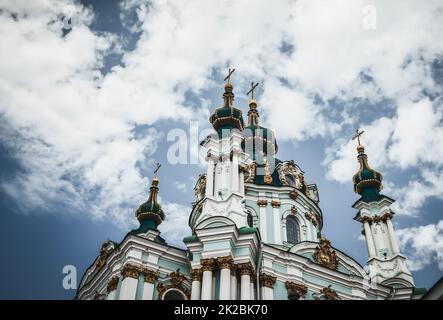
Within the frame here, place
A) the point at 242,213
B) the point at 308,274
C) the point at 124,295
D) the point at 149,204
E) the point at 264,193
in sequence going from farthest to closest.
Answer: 1. the point at 149,204
2. the point at 264,193
3. the point at 308,274
4. the point at 242,213
5. the point at 124,295

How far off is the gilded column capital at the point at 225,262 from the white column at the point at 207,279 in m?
0.28

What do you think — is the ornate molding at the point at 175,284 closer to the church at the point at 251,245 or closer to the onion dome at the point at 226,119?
the church at the point at 251,245

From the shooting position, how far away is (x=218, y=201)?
17.6 meters

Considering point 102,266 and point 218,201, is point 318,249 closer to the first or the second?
point 218,201

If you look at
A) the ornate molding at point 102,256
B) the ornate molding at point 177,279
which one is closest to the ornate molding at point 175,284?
the ornate molding at point 177,279

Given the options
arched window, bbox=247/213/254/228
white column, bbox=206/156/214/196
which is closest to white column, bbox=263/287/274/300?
white column, bbox=206/156/214/196

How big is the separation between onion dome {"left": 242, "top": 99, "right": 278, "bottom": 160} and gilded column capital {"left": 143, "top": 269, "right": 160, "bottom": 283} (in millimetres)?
10881

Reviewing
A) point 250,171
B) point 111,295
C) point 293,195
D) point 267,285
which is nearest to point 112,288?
point 111,295

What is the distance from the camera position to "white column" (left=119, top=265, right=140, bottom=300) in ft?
51.2

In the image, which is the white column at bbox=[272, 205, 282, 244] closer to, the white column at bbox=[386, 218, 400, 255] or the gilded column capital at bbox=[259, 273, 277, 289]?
the gilded column capital at bbox=[259, 273, 277, 289]

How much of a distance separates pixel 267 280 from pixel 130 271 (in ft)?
15.4

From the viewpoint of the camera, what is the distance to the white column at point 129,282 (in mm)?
15609
